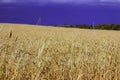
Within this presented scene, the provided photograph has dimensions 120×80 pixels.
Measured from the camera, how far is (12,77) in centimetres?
252

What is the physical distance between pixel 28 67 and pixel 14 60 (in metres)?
0.20

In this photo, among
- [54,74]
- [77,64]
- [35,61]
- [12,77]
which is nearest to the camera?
[12,77]

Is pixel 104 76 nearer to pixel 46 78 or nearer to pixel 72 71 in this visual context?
pixel 72 71

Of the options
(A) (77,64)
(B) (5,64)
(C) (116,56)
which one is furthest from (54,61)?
(C) (116,56)

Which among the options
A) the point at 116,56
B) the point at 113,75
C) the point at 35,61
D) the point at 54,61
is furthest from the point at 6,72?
the point at 116,56

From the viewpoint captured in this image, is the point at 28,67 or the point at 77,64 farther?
the point at 77,64

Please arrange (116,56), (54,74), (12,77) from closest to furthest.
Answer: (12,77), (54,74), (116,56)

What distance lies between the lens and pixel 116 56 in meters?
4.19

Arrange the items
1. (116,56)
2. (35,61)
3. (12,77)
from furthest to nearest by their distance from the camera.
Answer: (116,56), (35,61), (12,77)

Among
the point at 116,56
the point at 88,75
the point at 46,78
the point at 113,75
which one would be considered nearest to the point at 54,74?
the point at 46,78

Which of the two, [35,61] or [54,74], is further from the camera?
[54,74]

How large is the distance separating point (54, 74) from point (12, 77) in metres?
0.53

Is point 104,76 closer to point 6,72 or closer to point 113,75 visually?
point 113,75

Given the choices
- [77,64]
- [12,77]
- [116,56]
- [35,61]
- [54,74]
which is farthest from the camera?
[116,56]
